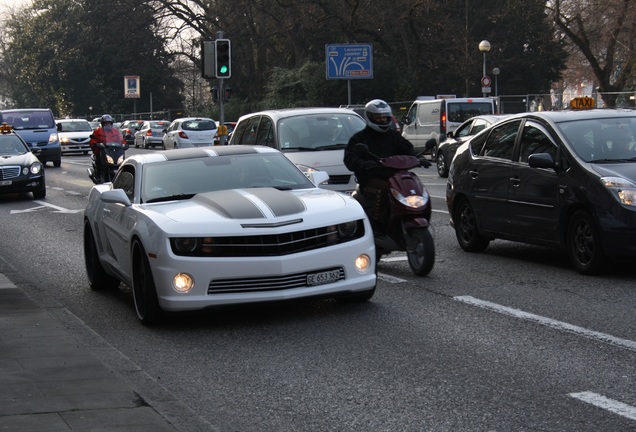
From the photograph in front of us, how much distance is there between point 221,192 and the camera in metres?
9.54

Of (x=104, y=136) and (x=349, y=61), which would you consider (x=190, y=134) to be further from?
(x=104, y=136)

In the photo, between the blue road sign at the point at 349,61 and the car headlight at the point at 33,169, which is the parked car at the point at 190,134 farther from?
the car headlight at the point at 33,169

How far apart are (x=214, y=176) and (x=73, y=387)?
3821mm

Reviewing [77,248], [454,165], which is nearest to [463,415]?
[454,165]

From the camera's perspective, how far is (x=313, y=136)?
17719mm

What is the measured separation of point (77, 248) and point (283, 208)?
696 centimetres

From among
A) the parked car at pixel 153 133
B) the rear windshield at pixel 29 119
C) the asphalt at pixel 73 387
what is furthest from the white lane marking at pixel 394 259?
the parked car at pixel 153 133

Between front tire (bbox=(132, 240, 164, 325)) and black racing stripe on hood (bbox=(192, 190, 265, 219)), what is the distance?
66 centimetres

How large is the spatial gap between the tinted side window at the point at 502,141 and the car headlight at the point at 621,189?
76.8 inches

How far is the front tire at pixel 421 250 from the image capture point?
434 inches

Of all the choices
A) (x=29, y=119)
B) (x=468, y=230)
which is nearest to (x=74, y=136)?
(x=29, y=119)

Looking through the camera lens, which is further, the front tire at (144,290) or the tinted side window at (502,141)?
the tinted side window at (502,141)

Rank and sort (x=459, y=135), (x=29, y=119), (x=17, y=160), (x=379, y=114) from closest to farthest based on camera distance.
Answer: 1. (x=379, y=114)
2. (x=17, y=160)
3. (x=459, y=135)
4. (x=29, y=119)

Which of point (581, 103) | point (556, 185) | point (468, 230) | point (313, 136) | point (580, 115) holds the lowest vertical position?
point (468, 230)
